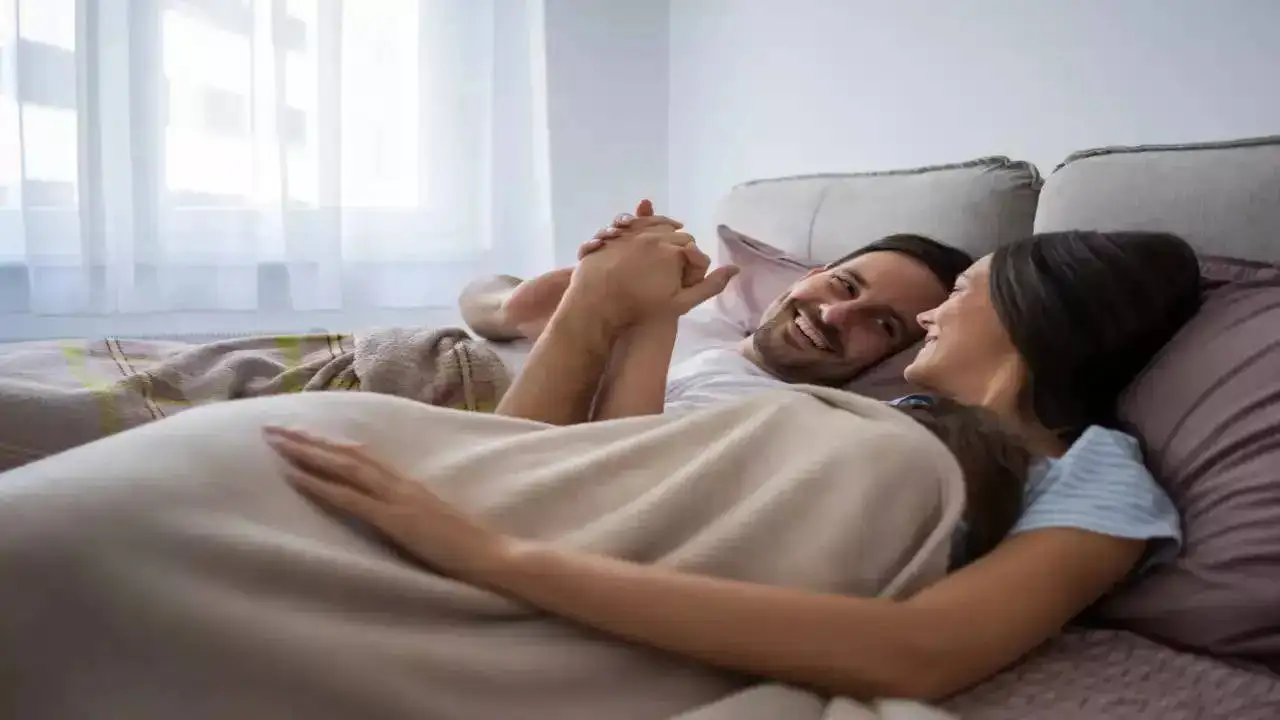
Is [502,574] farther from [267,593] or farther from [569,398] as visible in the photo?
[569,398]

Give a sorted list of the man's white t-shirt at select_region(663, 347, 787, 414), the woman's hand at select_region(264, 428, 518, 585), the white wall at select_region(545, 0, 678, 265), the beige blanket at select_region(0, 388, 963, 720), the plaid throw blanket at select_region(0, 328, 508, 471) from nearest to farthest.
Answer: the beige blanket at select_region(0, 388, 963, 720) < the woman's hand at select_region(264, 428, 518, 585) < the plaid throw blanket at select_region(0, 328, 508, 471) < the man's white t-shirt at select_region(663, 347, 787, 414) < the white wall at select_region(545, 0, 678, 265)

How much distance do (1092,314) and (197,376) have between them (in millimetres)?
1049

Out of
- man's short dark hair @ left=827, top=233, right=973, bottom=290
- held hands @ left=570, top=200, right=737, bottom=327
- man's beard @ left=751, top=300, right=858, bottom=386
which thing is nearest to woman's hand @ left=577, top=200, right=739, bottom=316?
held hands @ left=570, top=200, right=737, bottom=327

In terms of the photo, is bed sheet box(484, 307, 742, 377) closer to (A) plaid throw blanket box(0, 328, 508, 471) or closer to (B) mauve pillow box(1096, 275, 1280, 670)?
(A) plaid throw blanket box(0, 328, 508, 471)

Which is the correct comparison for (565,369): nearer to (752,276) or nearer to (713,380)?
(713,380)

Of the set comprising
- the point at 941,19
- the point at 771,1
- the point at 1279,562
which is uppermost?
the point at 771,1

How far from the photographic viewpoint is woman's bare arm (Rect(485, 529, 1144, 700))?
0.65m

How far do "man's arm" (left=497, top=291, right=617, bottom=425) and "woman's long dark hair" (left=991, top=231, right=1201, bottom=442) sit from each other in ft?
1.67

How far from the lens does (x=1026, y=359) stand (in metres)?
0.96

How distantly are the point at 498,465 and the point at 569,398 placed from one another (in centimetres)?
42

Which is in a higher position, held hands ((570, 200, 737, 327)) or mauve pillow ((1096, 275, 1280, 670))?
held hands ((570, 200, 737, 327))

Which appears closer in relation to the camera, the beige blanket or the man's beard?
the beige blanket

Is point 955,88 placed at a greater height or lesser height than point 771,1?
lesser

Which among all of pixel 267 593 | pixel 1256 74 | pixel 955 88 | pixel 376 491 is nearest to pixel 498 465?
pixel 376 491
